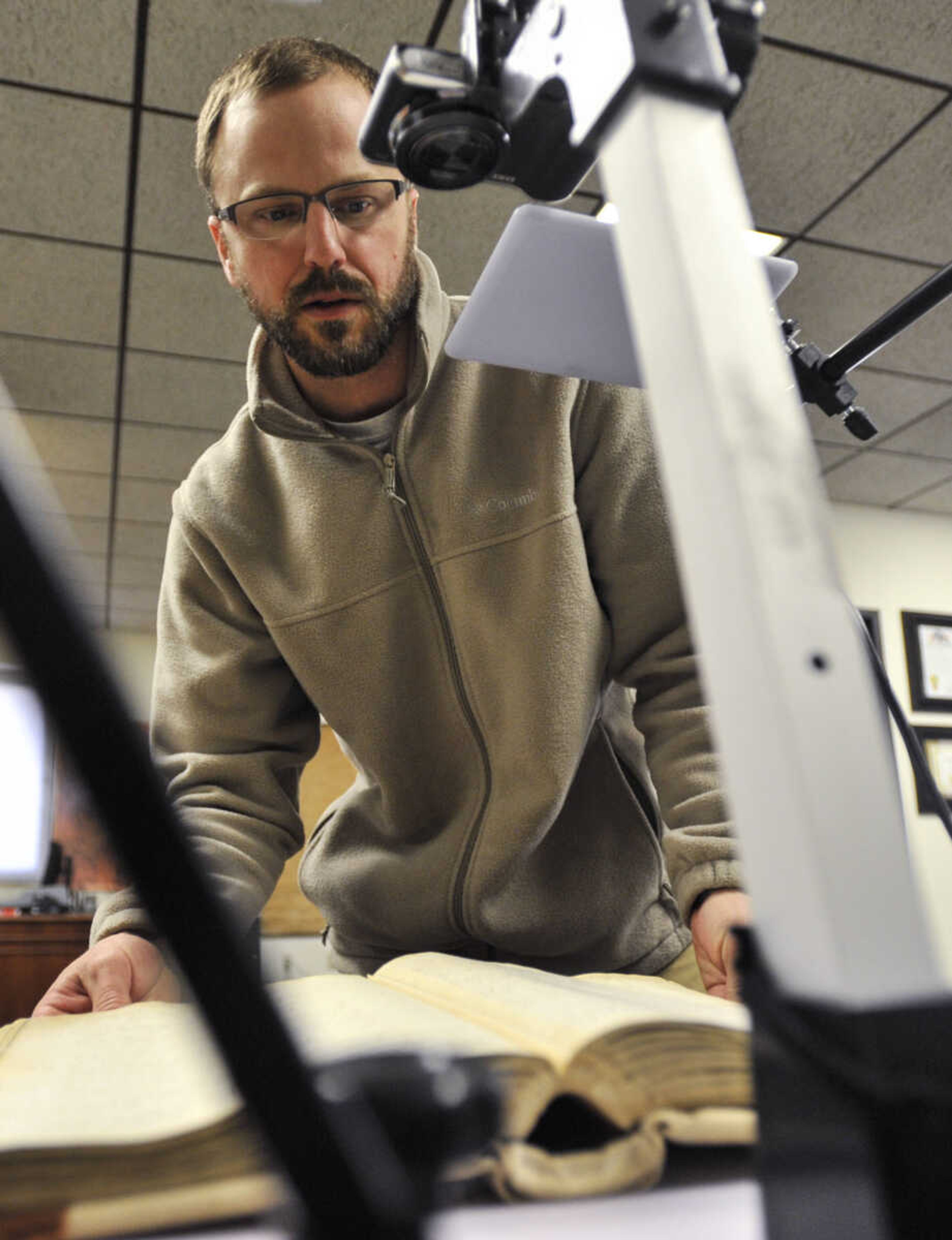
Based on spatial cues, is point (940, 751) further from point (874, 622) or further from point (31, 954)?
point (31, 954)

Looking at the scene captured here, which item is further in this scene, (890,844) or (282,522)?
(282,522)

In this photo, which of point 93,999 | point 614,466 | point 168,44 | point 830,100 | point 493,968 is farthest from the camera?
point 830,100

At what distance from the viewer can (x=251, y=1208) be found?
10.0 inches

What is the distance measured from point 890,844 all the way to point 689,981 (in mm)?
709

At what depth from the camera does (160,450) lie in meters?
3.21

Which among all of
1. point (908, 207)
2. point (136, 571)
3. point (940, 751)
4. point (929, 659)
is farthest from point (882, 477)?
point (136, 571)

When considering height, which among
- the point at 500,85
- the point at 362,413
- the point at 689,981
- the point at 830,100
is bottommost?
the point at 689,981

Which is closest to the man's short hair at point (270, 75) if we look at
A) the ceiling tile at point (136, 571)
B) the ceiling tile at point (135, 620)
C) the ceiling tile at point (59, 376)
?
the ceiling tile at point (59, 376)

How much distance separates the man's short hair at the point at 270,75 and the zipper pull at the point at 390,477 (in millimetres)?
296

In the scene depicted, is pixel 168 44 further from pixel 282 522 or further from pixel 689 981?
pixel 689 981

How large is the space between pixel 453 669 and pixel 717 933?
1.07ft

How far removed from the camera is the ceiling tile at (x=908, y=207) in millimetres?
2023

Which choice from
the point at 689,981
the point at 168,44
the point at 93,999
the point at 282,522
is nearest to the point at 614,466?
the point at 282,522

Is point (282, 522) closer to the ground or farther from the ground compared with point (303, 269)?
closer to the ground
